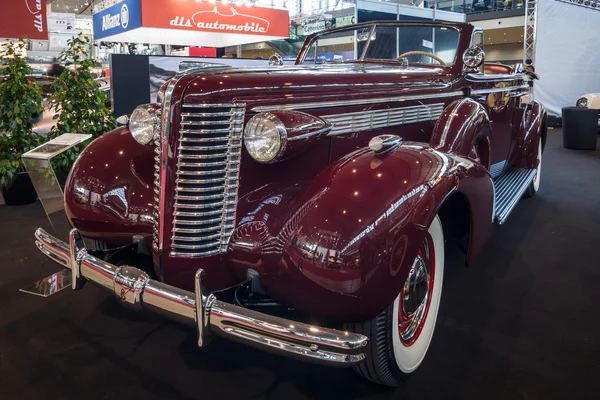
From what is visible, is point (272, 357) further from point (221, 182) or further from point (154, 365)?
point (221, 182)

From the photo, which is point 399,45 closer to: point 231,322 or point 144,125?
point 144,125

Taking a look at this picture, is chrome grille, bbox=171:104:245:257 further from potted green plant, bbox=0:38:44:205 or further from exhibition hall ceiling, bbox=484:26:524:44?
exhibition hall ceiling, bbox=484:26:524:44

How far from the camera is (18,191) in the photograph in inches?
188

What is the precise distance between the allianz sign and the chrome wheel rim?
9.92m

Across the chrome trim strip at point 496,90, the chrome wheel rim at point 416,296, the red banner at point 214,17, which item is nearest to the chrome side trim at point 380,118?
the chrome trim strip at point 496,90

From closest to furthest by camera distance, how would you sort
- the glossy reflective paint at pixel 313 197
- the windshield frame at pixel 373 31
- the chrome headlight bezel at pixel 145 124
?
the glossy reflective paint at pixel 313 197 < the chrome headlight bezel at pixel 145 124 < the windshield frame at pixel 373 31

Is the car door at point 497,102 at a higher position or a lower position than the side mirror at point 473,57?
lower

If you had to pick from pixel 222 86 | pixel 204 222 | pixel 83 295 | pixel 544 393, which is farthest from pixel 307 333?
pixel 83 295

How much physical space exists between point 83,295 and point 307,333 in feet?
6.48

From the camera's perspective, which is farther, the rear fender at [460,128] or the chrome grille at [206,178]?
the rear fender at [460,128]

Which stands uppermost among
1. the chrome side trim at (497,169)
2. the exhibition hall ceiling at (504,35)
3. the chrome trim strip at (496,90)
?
the exhibition hall ceiling at (504,35)

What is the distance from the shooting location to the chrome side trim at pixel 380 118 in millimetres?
2268

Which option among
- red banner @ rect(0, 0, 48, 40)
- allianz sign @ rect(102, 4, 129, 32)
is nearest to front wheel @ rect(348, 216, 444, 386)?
red banner @ rect(0, 0, 48, 40)

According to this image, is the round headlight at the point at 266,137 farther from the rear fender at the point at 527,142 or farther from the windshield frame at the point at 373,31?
the rear fender at the point at 527,142
